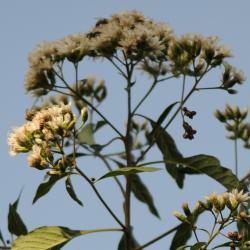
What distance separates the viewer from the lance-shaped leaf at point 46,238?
3.72 meters

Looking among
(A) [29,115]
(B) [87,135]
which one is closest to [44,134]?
(A) [29,115]

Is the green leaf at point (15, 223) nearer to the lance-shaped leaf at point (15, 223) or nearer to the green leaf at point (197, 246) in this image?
the lance-shaped leaf at point (15, 223)

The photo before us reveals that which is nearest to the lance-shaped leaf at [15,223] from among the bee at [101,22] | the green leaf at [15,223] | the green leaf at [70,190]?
the green leaf at [15,223]

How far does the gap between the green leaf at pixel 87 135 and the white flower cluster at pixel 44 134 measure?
67.6 inches

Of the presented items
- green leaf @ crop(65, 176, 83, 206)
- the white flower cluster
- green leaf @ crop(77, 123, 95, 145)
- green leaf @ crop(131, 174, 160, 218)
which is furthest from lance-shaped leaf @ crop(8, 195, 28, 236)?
green leaf @ crop(77, 123, 95, 145)

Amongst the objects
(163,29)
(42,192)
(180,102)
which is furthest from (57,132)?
(163,29)

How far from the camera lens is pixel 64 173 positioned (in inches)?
144

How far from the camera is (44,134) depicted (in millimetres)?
3854

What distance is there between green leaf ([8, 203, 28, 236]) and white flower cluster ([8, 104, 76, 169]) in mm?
372

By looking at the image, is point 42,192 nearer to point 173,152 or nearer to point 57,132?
point 57,132

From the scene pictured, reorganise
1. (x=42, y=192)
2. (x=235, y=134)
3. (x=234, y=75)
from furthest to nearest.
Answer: (x=235, y=134), (x=234, y=75), (x=42, y=192)

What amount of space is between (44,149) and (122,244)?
1102 millimetres

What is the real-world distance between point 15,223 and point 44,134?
616 mm

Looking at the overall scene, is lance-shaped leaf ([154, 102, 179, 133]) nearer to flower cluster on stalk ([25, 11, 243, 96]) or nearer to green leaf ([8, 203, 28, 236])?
flower cluster on stalk ([25, 11, 243, 96])
